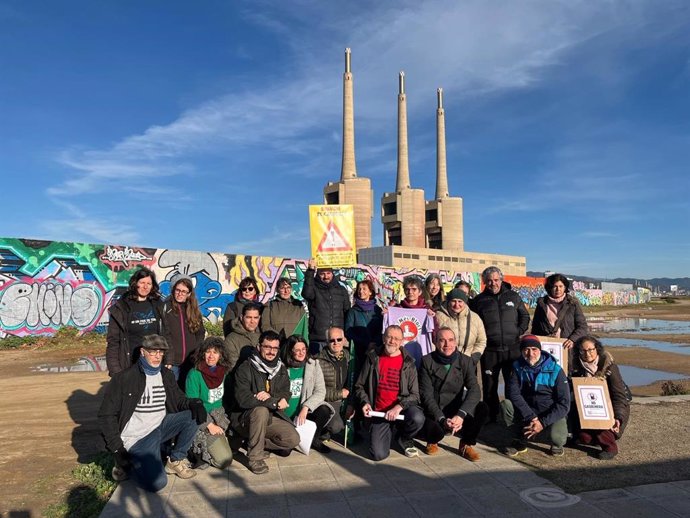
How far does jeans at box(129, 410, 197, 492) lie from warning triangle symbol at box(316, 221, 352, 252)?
3.40 metres

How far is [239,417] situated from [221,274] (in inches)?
652

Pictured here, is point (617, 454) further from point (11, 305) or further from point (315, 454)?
point (11, 305)

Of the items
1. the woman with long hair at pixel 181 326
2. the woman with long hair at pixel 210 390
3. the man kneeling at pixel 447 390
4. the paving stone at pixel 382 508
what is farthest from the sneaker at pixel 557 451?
the woman with long hair at pixel 181 326

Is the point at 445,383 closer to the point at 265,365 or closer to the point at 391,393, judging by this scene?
the point at 391,393

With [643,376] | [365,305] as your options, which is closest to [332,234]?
[365,305]

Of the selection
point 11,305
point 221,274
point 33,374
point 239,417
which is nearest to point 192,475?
point 239,417


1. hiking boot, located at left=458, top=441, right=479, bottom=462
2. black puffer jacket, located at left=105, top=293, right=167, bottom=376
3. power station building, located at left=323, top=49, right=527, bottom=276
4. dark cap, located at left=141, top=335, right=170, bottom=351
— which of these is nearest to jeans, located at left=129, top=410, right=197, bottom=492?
dark cap, located at left=141, top=335, right=170, bottom=351

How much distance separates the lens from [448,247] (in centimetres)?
8094

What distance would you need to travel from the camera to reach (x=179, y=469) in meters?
4.94

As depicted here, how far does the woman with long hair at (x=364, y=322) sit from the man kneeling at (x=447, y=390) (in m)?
1.00

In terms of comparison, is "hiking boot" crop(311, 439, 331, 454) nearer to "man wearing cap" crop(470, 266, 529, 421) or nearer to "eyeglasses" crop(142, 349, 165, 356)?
"eyeglasses" crop(142, 349, 165, 356)

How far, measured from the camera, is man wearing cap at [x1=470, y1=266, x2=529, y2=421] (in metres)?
6.49

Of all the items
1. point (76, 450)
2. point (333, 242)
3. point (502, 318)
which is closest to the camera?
point (76, 450)

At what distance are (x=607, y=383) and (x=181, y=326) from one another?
5.04 m
